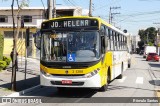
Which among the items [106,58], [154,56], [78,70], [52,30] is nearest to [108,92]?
[106,58]

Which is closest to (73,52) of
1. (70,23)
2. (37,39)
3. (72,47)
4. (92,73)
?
(72,47)

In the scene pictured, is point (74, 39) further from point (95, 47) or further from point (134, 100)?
point (134, 100)

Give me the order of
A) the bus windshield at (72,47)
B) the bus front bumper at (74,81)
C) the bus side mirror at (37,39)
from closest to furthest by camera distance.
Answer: the bus front bumper at (74,81), the bus windshield at (72,47), the bus side mirror at (37,39)

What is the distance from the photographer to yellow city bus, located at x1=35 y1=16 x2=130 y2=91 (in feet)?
45.9

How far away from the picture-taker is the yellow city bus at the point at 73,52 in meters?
14.0

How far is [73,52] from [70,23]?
1269 mm

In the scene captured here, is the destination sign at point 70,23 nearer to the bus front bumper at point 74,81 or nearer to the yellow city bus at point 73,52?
the yellow city bus at point 73,52

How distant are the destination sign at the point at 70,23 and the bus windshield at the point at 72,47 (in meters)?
0.31

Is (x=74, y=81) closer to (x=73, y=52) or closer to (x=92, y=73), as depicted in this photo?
(x=92, y=73)

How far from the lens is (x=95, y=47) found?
46.6ft

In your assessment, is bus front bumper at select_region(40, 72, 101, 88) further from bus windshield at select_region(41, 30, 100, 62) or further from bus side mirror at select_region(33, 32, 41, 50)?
bus side mirror at select_region(33, 32, 41, 50)

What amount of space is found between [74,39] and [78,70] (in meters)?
1.24

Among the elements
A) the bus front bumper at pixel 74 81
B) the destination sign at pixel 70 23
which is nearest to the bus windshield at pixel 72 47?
the destination sign at pixel 70 23

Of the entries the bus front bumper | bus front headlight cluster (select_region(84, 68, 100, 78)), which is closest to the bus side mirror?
the bus front bumper
